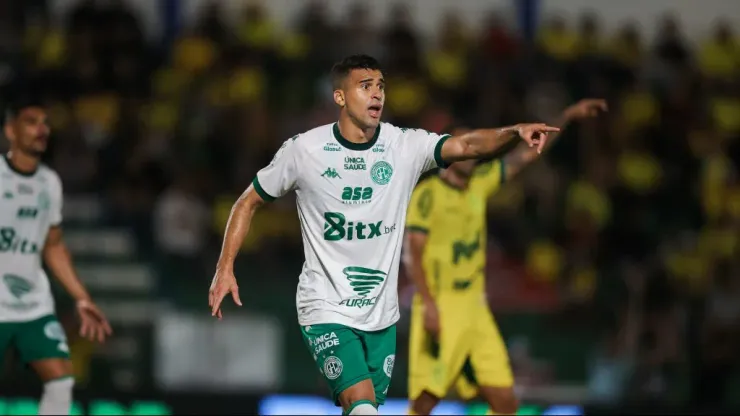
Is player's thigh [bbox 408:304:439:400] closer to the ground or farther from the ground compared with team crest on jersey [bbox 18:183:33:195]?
closer to the ground

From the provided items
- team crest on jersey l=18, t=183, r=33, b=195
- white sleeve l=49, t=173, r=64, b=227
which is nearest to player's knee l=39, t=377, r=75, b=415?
white sleeve l=49, t=173, r=64, b=227

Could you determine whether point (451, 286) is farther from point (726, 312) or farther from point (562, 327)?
point (726, 312)

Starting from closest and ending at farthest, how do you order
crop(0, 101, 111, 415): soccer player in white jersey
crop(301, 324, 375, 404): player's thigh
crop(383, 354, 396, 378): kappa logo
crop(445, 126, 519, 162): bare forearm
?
crop(445, 126, 519, 162): bare forearm → crop(301, 324, 375, 404): player's thigh → crop(383, 354, 396, 378): kappa logo → crop(0, 101, 111, 415): soccer player in white jersey

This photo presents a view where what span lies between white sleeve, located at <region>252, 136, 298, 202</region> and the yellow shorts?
2.35 meters

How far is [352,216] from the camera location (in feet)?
25.1

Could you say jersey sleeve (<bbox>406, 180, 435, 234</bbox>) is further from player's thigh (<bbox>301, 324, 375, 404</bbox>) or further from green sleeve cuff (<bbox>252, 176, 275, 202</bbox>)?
→ player's thigh (<bbox>301, 324, 375, 404</bbox>)

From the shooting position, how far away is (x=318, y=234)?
771 cm

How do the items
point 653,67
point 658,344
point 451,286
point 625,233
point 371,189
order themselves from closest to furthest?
point 371,189
point 451,286
point 658,344
point 625,233
point 653,67

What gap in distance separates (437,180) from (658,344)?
501cm

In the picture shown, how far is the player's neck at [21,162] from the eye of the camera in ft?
31.8

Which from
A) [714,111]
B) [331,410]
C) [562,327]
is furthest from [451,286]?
[714,111]

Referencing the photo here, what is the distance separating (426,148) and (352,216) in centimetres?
59

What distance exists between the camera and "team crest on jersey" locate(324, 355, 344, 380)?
751 cm

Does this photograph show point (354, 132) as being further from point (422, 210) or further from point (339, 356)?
point (422, 210)
